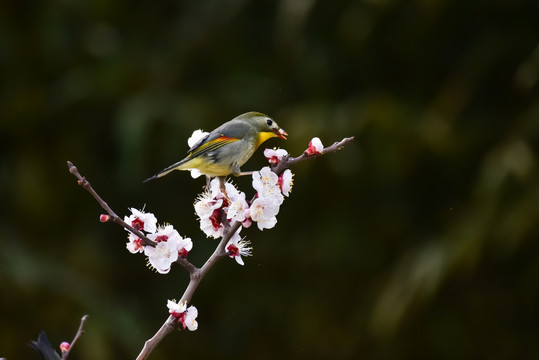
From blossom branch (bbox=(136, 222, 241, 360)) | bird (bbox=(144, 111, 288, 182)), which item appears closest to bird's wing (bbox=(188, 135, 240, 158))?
bird (bbox=(144, 111, 288, 182))

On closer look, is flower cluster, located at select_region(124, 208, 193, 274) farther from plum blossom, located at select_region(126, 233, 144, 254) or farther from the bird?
the bird

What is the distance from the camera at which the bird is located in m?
1.47

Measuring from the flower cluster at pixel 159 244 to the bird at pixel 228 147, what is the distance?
0.20 m

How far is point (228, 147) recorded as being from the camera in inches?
59.7

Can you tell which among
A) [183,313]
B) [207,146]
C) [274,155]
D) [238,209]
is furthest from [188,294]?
[207,146]

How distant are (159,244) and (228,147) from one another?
0.39 m

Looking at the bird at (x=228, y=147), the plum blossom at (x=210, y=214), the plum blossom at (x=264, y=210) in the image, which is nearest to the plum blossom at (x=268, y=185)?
the plum blossom at (x=264, y=210)

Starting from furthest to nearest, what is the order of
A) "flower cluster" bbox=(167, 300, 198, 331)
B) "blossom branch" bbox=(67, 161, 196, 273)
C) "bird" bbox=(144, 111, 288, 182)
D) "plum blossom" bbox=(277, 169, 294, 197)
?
"bird" bbox=(144, 111, 288, 182) → "plum blossom" bbox=(277, 169, 294, 197) → "flower cluster" bbox=(167, 300, 198, 331) → "blossom branch" bbox=(67, 161, 196, 273)

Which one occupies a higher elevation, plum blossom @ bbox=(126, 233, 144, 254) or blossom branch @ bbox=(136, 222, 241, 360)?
blossom branch @ bbox=(136, 222, 241, 360)

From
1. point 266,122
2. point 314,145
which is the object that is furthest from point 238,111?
point 314,145

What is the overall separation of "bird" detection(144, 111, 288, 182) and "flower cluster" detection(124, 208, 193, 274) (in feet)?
0.64

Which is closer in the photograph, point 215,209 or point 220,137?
point 215,209

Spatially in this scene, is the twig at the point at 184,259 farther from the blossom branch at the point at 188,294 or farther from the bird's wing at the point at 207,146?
the bird's wing at the point at 207,146

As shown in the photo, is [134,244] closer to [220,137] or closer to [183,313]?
[183,313]
